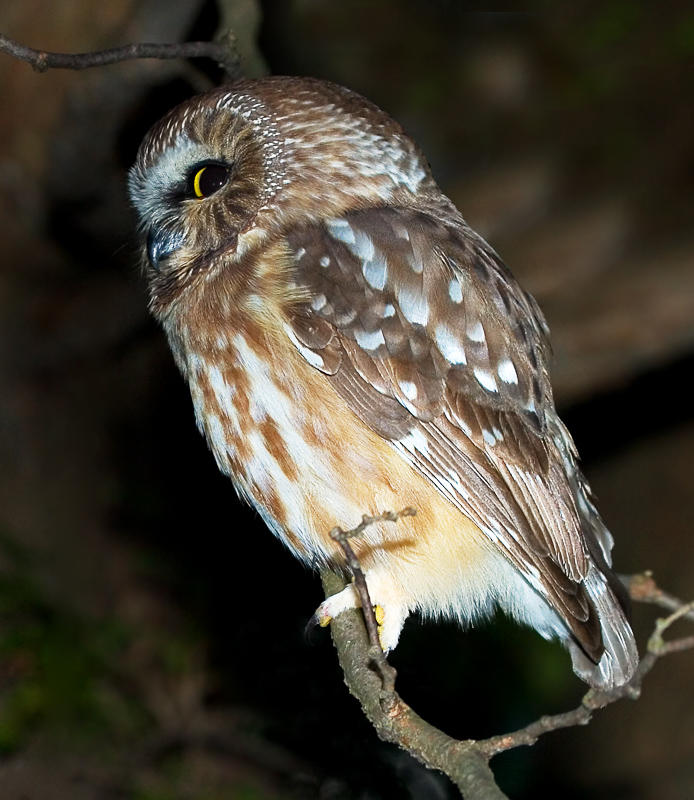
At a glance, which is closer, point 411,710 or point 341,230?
point 411,710

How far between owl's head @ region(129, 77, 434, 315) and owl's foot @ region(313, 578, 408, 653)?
3.18ft

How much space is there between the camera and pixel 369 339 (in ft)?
8.89

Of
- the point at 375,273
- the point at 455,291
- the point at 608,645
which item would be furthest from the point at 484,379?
the point at 608,645

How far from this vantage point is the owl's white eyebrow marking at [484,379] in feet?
9.09

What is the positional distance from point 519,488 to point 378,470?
1.29 ft

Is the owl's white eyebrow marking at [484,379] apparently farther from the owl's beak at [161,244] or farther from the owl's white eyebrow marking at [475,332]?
the owl's beak at [161,244]

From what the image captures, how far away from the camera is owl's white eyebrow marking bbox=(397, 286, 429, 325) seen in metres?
2.74

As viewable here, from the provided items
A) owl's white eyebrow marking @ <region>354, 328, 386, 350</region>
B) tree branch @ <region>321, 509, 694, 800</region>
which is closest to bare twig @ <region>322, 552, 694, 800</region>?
tree branch @ <region>321, 509, 694, 800</region>

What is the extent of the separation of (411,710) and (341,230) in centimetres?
127

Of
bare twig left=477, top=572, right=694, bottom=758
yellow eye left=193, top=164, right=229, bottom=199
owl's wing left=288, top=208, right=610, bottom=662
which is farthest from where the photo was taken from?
yellow eye left=193, top=164, right=229, bottom=199

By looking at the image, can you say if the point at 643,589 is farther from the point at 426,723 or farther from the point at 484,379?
the point at 426,723

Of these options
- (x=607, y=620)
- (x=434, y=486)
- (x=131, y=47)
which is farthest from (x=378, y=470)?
(x=131, y=47)

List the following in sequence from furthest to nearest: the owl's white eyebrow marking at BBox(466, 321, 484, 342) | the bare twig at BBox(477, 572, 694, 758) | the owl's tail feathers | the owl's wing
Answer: the owl's tail feathers → the owl's white eyebrow marking at BBox(466, 321, 484, 342) → the owl's wing → the bare twig at BBox(477, 572, 694, 758)

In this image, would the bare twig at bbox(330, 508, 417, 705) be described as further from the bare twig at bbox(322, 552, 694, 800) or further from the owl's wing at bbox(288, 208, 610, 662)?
the owl's wing at bbox(288, 208, 610, 662)
